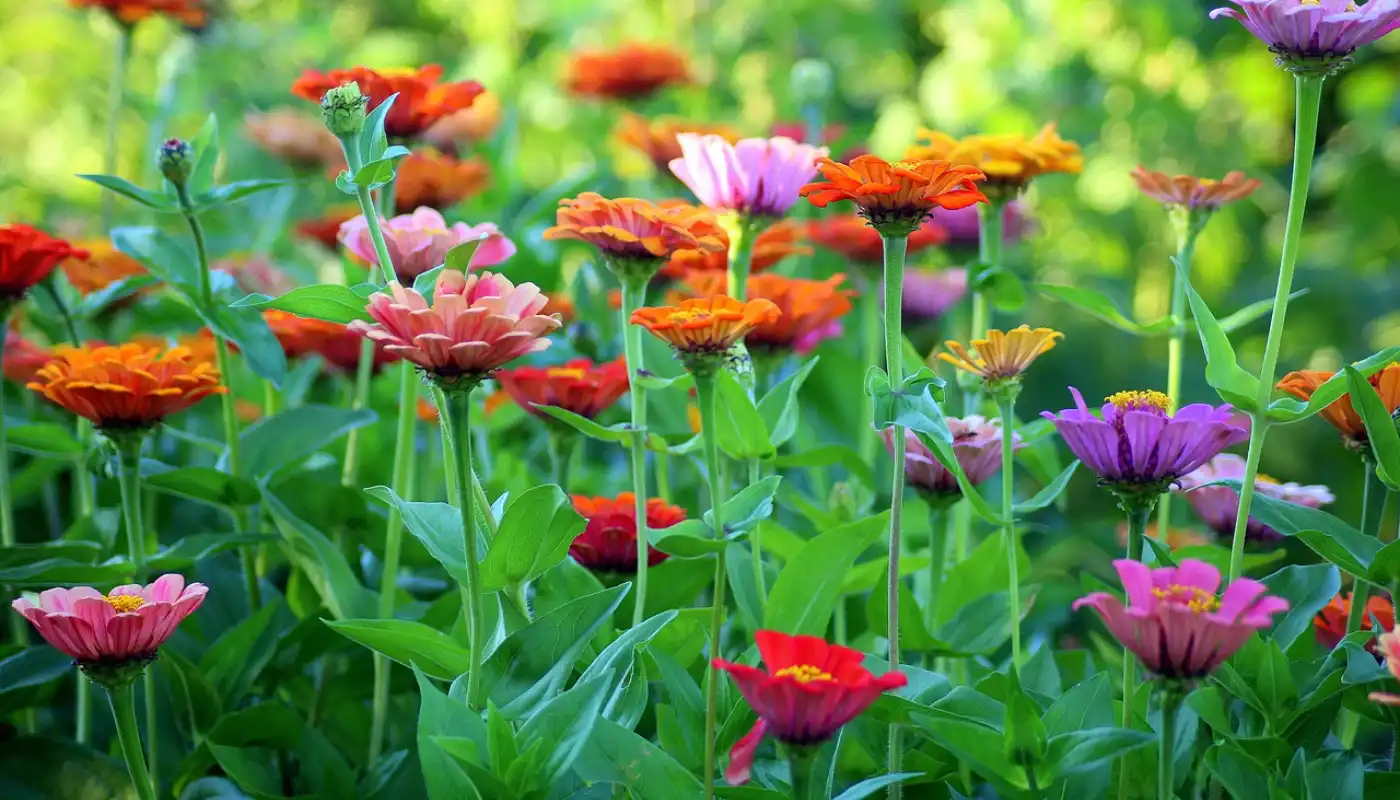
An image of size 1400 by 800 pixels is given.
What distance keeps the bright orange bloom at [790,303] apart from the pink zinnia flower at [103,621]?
365mm

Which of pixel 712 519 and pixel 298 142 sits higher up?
pixel 298 142

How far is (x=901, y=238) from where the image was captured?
621 mm

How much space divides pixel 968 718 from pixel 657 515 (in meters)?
0.24

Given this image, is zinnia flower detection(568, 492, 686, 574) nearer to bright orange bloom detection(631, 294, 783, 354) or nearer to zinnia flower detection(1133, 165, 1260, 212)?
bright orange bloom detection(631, 294, 783, 354)

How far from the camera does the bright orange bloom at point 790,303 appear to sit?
83cm

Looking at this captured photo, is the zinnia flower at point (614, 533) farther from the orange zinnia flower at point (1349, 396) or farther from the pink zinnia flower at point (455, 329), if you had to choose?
the orange zinnia flower at point (1349, 396)

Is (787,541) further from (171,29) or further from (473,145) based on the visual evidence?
(171,29)

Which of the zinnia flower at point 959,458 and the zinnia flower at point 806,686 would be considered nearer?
the zinnia flower at point 806,686

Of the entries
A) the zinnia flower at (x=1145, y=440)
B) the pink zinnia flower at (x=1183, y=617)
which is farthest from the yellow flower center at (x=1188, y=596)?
the zinnia flower at (x=1145, y=440)

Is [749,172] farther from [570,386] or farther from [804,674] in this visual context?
[804,674]

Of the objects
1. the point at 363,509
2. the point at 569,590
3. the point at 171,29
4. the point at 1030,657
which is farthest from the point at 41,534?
the point at 171,29

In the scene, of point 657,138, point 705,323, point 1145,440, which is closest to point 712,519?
point 705,323

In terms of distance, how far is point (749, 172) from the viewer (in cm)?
76

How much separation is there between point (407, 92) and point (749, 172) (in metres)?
0.23
